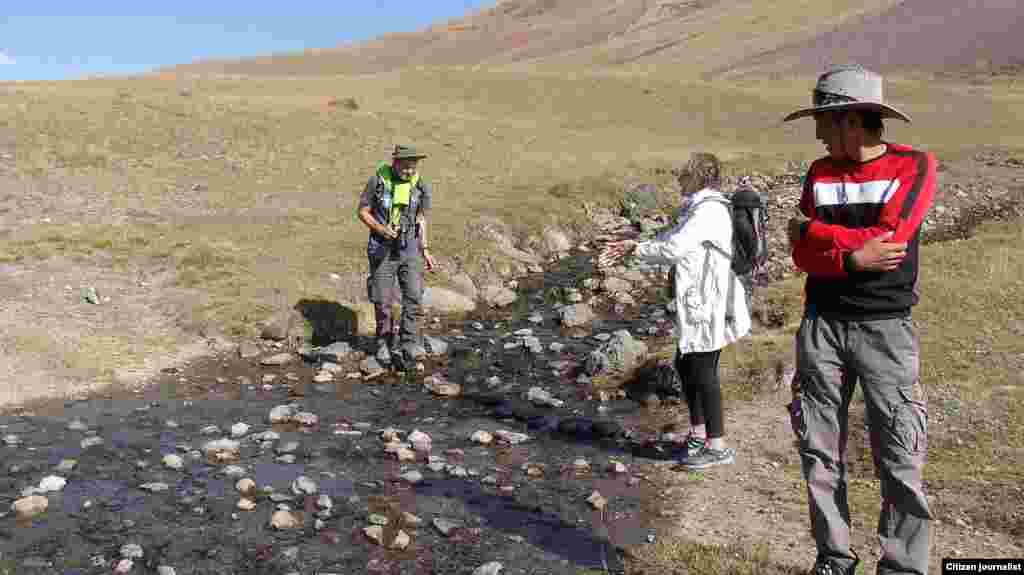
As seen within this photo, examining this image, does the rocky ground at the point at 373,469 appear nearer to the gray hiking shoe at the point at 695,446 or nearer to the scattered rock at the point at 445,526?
the scattered rock at the point at 445,526

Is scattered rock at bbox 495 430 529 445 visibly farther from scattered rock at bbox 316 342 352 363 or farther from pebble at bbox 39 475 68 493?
pebble at bbox 39 475 68 493

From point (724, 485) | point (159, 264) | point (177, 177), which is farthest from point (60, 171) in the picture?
point (724, 485)

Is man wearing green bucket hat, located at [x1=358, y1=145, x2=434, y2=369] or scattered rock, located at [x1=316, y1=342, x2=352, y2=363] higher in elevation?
man wearing green bucket hat, located at [x1=358, y1=145, x2=434, y2=369]

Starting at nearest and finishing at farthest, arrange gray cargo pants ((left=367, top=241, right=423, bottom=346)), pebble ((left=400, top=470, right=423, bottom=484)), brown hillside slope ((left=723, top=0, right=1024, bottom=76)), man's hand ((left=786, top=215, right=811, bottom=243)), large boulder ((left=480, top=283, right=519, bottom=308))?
man's hand ((left=786, top=215, right=811, bottom=243)) < pebble ((left=400, top=470, right=423, bottom=484)) < gray cargo pants ((left=367, top=241, right=423, bottom=346)) < large boulder ((left=480, top=283, right=519, bottom=308)) < brown hillside slope ((left=723, top=0, right=1024, bottom=76))

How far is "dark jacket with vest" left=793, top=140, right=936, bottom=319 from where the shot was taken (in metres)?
5.82

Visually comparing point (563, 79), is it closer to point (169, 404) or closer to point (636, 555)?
point (169, 404)

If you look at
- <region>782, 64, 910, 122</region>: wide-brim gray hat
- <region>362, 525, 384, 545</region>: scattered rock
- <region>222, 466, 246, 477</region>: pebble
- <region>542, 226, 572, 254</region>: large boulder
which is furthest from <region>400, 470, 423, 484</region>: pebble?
<region>542, 226, 572, 254</region>: large boulder

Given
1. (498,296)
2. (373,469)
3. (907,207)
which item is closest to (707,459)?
(373,469)

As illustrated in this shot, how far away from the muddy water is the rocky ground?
0.10ft

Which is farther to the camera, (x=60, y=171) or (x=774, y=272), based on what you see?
(x=60, y=171)

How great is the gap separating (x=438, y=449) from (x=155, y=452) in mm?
3401

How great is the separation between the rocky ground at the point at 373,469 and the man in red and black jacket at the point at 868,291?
6.61 feet

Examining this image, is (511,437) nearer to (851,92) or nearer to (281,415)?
(281,415)

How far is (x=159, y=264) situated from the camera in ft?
63.4
